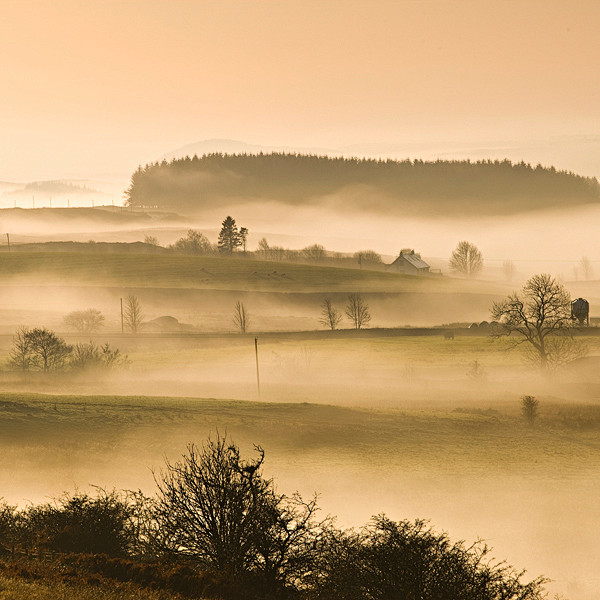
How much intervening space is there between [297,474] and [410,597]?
71.0 feet

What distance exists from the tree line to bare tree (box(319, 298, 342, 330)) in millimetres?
97967

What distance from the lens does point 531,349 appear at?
91312 millimetres

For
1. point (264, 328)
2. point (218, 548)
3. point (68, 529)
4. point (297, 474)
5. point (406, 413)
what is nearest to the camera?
point (218, 548)

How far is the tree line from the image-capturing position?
24578 millimetres

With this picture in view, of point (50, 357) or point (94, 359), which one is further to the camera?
point (50, 357)

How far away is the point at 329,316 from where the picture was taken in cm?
12925

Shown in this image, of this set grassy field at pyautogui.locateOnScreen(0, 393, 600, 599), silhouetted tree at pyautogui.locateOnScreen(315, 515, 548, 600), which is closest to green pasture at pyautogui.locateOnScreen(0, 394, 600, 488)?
grassy field at pyautogui.locateOnScreen(0, 393, 600, 599)

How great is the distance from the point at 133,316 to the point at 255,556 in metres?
105

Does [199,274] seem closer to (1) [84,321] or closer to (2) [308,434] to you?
(1) [84,321]

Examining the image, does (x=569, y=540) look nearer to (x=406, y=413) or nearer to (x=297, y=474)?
(x=297, y=474)

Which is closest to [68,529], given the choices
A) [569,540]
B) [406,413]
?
[569,540]

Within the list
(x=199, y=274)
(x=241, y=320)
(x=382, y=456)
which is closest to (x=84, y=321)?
(x=241, y=320)

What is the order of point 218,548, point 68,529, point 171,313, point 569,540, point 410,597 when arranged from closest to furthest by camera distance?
point 410,597
point 218,548
point 68,529
point 569,540
point 171,313

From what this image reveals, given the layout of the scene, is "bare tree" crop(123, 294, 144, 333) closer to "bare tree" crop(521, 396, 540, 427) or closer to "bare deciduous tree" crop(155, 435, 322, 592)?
"bare tree" crop(521, 396, 540, 427)
